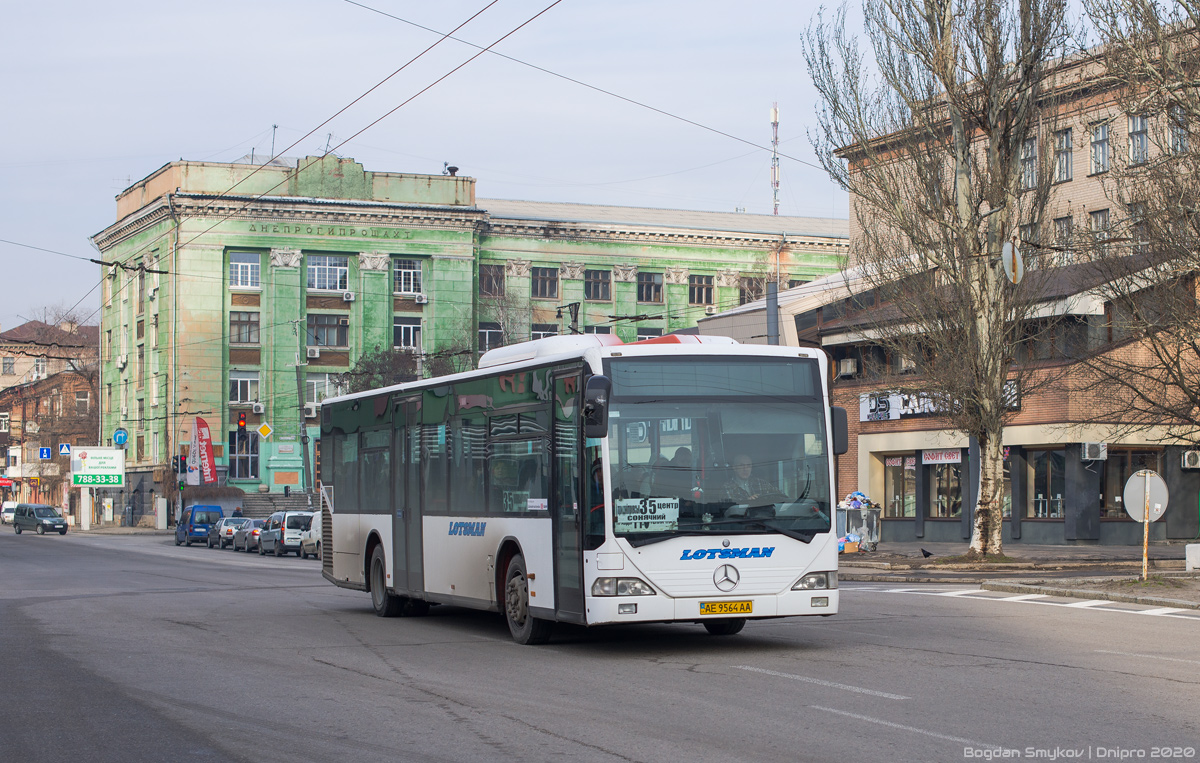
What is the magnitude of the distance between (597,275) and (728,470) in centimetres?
6678

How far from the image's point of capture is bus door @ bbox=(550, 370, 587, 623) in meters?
13.2

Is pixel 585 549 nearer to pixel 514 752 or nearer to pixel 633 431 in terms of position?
pixel 633 431

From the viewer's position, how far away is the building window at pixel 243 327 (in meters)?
73.6

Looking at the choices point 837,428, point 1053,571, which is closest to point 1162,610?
point 837,428

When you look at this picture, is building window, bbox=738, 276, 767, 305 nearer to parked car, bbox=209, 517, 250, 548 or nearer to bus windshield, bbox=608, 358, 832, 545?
parked car, bbox=209, 517, 250, 548

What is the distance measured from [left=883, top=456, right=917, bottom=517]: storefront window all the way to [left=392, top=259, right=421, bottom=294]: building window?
36.9 meters

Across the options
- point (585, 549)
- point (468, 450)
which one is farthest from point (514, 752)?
point (468, 450)

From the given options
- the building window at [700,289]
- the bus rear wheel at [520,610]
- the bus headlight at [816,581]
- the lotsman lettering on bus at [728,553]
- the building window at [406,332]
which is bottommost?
the bus rear wheel at [520,610]

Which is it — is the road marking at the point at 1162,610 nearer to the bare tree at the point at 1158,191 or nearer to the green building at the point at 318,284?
the bare tree at the point at 1158,191

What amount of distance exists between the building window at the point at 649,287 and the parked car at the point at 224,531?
101 ft

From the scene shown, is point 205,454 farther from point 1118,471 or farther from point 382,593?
point 382,593

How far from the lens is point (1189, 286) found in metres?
24.3

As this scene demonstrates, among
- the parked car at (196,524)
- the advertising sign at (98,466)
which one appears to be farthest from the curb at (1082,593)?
the advertising sign at (98,466)

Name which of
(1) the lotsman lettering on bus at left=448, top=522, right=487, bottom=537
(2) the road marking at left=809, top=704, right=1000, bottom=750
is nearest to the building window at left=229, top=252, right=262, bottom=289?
(1) the lotsman lettering on bus at left=448, top=522, right=487, bottom=537
